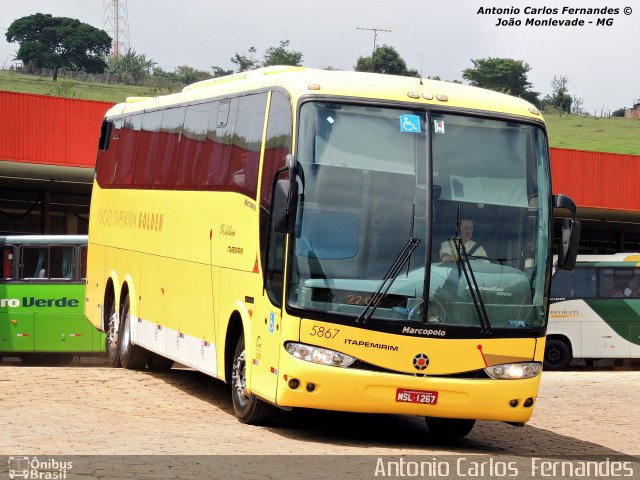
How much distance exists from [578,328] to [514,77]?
363ft

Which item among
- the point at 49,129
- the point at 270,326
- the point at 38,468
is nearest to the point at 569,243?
the point at 270,326

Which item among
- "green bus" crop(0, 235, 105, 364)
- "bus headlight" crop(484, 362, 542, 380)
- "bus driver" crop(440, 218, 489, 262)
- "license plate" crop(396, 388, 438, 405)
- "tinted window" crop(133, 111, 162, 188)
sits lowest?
"green bus" crop(0, 235, 105, 364)

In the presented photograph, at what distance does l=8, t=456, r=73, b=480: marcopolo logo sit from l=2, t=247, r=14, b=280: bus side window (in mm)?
18683

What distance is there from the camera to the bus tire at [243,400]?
13375 millimetres

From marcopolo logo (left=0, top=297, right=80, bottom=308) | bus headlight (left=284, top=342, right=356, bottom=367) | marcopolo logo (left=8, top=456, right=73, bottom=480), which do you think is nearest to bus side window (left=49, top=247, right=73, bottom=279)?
marcopolo logo (left=0, top=297, right=80, bottom=308)

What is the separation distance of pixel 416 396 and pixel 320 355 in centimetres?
99

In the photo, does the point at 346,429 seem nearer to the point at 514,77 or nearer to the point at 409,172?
the point at 409,172

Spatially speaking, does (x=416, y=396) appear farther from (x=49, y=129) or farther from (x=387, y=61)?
(x=387, y=61)

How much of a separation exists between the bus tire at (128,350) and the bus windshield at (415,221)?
7591 mm

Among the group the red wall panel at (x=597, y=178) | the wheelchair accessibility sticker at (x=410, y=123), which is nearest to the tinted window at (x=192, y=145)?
the wheelchair accessibility sticker at (x=410, y=123)

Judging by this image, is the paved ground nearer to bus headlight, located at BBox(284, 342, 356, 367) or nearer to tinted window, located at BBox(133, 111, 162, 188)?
bus headlight, located at BBox(284, 342, 356, 367)

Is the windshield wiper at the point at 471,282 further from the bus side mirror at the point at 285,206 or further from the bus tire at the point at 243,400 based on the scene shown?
the bus tire at the point at 243,400

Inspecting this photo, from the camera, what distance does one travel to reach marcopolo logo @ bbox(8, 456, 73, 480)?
932 cm

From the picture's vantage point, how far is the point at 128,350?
19656 millimetres
